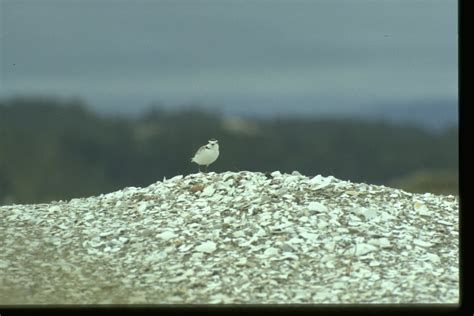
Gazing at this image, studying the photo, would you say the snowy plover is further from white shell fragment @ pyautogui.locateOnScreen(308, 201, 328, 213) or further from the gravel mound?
white shell fragment @ pyautogui.locateOnScreen(308, 201, 328, 213)

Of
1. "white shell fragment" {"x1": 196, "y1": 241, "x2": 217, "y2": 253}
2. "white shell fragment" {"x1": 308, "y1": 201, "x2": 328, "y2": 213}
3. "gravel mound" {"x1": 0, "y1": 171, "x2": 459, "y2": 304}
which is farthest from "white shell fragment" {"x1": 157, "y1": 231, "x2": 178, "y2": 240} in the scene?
"white shell fragment" {"x1": 308, "y1": 201, "x2": 328, "y2": 213}

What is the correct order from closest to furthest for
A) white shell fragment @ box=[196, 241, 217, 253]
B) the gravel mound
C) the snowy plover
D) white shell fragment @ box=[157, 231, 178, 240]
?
the gravel mound < white shell fragment @ box=[196, 241, 217, 253] < white shell fragment @ box=[157, 231, 178, 240] < the snowy plover

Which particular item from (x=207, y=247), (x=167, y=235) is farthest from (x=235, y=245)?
(x=167, y=235)

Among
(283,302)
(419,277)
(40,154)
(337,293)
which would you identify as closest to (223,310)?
(283,302)

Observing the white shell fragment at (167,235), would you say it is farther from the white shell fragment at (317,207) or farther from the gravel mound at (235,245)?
the white shell fragment at (317,207)

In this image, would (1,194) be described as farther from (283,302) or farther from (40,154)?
(283,302)

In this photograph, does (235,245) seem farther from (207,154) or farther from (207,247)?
(207,154)
